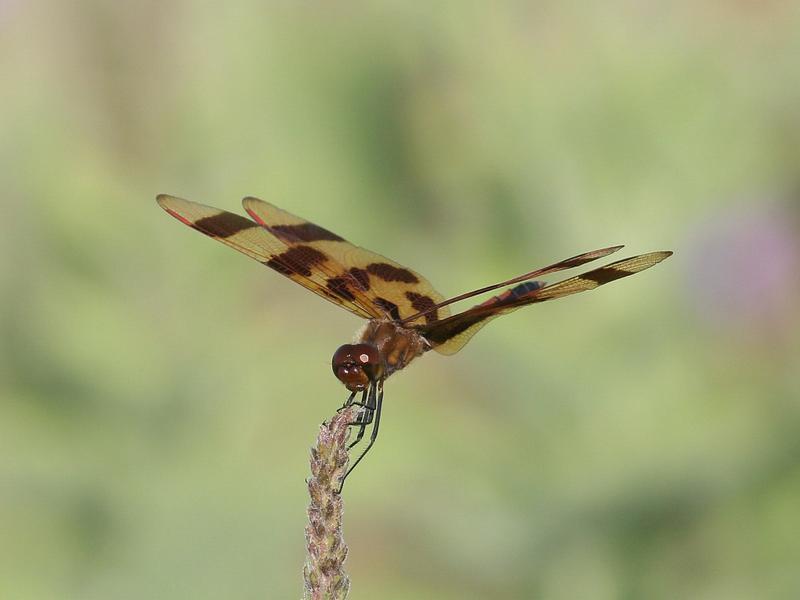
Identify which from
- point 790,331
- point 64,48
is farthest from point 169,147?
point 790,331

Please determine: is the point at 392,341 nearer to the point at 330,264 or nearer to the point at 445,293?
the point at 330,264

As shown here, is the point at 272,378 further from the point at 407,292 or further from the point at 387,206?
the point at 407,292

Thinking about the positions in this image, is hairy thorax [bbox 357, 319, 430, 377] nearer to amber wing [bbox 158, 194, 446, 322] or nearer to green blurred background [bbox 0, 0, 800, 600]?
amber wing [bbox 158, 194, 446, 322]

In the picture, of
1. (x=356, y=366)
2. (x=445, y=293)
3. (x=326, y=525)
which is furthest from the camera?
(x=445, y=293)

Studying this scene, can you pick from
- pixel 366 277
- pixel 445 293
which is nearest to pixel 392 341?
pixel 366 277

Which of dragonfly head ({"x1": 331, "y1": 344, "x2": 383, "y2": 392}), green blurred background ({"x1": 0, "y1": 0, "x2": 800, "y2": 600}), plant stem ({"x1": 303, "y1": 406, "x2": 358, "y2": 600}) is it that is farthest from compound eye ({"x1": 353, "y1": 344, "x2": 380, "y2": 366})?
green blurred background ({"x1": 0, "y1": 0, "x2": 800, "y2": 600})

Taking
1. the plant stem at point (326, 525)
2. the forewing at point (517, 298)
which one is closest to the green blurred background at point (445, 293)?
the forewing at point (517, 298)

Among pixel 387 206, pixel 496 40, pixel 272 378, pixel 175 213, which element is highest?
pixel 496 40
